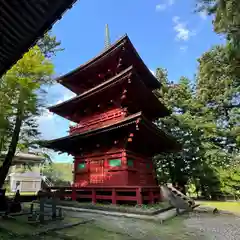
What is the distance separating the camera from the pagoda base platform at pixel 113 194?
29.5 feet

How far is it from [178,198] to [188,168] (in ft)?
31.7

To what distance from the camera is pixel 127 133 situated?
32.8ft

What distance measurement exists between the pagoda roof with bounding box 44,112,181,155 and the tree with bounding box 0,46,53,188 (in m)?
2.08

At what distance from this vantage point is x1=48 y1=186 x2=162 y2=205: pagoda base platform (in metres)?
8.98

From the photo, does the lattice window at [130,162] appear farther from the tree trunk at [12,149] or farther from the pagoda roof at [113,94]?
the tree trunk at [12,149]

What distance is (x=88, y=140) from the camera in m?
11.5

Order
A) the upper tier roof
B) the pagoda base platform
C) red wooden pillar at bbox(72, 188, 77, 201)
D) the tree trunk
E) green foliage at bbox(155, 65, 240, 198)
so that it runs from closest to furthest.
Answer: the pagoda base platform → red wooden pillar at bbox(72, 188, 77, 201) → the tree trunk → the upper tier roof → green foliage at bbox(155, 65, 240, 198)

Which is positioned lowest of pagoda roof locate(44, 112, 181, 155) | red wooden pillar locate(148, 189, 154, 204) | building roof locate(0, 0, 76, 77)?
red wooden pillar locate(148, 189, 154, 204)

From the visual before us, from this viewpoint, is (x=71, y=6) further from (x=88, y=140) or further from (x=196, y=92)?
(x=196, y=92)

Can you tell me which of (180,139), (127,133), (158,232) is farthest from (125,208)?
(180,139)

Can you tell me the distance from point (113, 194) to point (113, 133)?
306 cm

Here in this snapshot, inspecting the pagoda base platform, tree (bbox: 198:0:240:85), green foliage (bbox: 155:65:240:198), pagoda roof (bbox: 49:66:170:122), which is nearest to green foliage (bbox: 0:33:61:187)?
pagoda roof (bbox: 49:66:170:122)

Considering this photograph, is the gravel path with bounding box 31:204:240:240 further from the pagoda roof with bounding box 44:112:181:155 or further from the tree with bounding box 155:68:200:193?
the tree with bounding box 155:68:200:193

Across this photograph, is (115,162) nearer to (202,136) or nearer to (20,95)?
(20,95)
